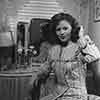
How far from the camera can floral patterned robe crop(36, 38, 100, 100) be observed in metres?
1.15

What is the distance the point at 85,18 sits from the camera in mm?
2172

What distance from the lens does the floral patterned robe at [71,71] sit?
1.15 meters

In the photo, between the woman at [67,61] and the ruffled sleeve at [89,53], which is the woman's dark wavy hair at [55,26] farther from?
the ruffled sleeve at [89,53]

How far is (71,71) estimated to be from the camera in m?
1.16

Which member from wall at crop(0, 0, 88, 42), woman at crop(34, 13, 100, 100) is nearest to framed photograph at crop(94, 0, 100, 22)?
wall at crop(0, 0, 88, 42)

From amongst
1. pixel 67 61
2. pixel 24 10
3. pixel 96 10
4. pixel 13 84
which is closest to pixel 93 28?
pixel 96 10

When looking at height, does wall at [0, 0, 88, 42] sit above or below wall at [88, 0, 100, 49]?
above

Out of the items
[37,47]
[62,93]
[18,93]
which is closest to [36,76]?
[62,93]

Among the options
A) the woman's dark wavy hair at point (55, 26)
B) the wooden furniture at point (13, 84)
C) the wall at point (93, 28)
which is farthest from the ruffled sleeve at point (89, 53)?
the wooden furniture at point (13, 84)

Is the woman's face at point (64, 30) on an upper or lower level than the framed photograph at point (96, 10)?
lower

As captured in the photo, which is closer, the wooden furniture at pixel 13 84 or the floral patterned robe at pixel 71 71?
the floral patterned robe at pixel 71 71

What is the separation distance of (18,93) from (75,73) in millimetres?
902

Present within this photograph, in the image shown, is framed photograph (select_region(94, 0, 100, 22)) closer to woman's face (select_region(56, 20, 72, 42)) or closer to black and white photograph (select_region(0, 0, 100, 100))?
black and white photograph (select_region(0, 0, 100, 100))

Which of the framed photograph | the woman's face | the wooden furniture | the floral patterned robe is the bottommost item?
the wooden furniture
